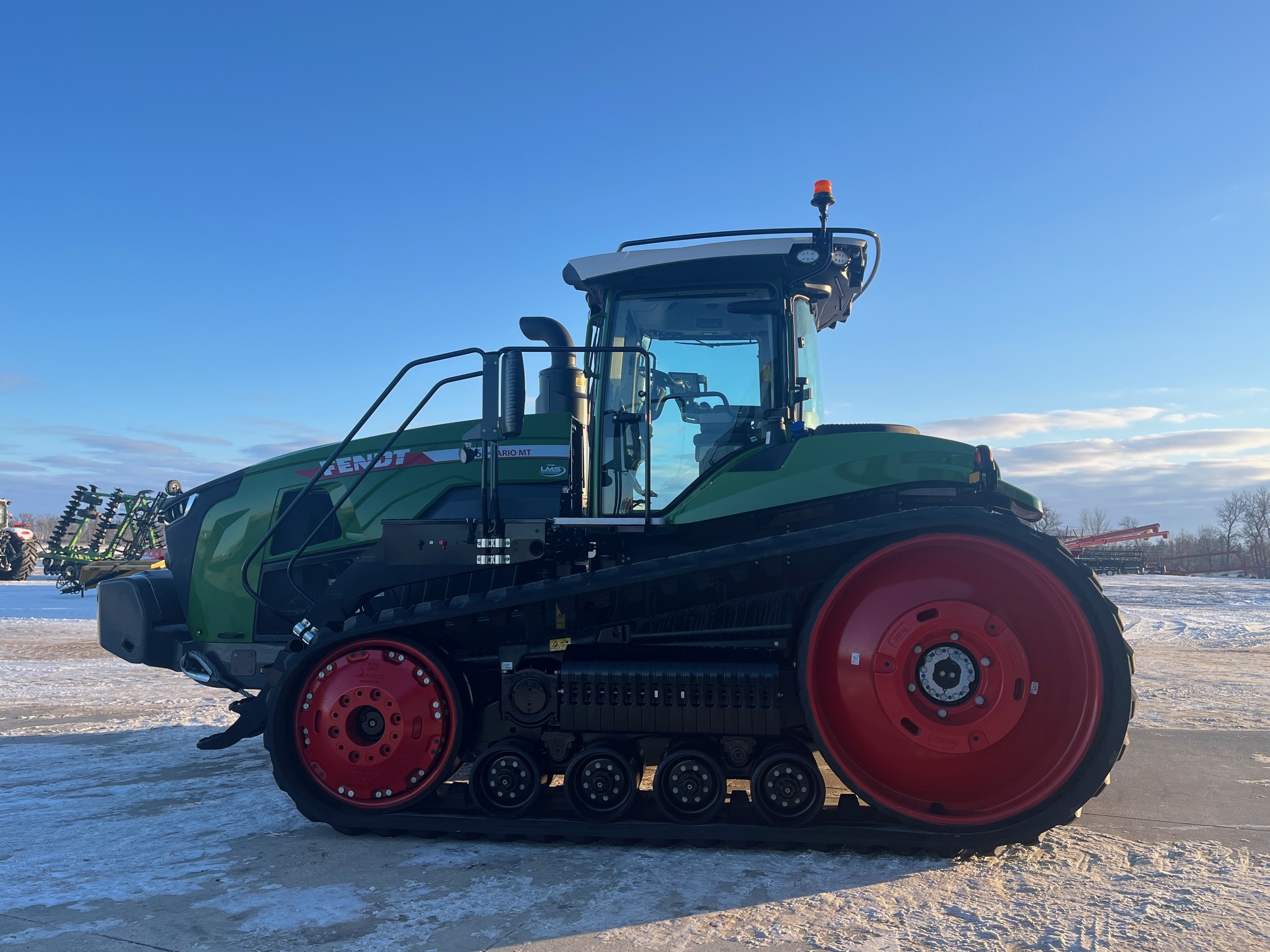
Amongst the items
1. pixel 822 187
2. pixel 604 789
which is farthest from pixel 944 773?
pixel 822 187

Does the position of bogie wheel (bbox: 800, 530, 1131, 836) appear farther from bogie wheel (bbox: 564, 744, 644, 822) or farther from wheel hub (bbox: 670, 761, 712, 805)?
bogie wheel (bbox: 564, 744, 644, 822)

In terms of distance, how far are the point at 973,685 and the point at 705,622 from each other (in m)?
1.29

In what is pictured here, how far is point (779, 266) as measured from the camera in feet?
14.9

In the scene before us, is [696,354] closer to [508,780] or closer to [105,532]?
[508,780]

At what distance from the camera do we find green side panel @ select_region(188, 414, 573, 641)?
195 inches

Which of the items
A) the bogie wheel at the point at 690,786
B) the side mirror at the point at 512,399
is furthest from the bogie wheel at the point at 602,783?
the side mirror at the point at 512,399

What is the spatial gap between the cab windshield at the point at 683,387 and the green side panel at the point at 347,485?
464mm

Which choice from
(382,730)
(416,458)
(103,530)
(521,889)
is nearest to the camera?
(521,889)

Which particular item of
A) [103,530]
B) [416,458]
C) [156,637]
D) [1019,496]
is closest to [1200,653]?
[1019,496]

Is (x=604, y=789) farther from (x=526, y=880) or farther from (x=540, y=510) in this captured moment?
(x=540, y=510)

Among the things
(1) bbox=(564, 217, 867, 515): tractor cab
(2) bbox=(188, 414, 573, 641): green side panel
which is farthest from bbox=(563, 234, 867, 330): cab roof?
(2) bbox=(188, 414, 573, 641): green side panel

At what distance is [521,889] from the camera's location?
11.1 feet

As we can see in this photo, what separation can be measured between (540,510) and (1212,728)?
18.6 feet

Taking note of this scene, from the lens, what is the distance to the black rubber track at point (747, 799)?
362 cm
